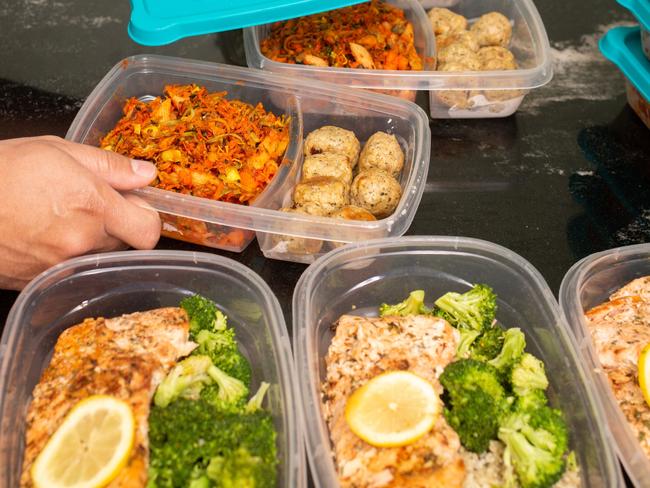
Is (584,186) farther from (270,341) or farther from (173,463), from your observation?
(173,463)

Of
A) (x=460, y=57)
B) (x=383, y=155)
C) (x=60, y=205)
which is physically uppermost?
(x=60, y=205)

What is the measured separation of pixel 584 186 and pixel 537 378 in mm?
1215

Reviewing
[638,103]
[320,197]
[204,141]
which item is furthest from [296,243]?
[638,103]

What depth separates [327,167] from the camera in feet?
8.27

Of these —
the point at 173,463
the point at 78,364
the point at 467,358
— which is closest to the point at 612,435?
the point at 467,358

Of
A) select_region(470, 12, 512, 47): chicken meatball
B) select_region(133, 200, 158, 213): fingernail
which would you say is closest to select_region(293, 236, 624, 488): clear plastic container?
select_region(133, 200, 158, 213): fingernail

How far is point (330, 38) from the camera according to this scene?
3010 mm

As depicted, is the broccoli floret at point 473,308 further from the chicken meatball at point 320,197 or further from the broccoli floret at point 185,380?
the broccoli floret at point 185,380

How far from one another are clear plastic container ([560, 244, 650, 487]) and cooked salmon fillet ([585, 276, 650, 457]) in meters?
0.06

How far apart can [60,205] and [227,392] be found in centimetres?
81

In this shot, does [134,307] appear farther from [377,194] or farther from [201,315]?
[377,194]

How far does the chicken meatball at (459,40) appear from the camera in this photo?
3.10 meters

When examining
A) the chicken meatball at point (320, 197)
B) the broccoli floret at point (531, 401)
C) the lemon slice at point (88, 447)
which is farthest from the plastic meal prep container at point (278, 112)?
the lemon slice at point (88, 447)

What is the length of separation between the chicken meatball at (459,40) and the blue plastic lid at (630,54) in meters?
0.57
